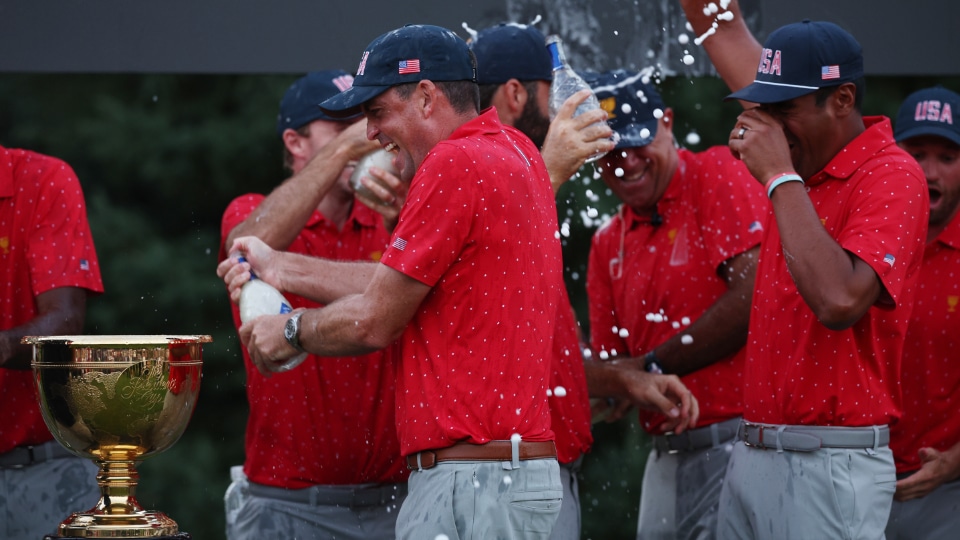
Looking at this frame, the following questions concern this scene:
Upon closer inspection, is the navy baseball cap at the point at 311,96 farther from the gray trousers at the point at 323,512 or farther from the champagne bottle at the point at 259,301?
the gray trousers at the point at 323,512

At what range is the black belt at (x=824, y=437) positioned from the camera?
11.9ft

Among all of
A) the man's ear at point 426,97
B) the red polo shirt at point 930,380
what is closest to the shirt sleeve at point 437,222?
the man's ear at point 426,97

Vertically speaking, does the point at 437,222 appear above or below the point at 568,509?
above

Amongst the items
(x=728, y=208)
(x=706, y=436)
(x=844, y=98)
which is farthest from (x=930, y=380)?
(x=844, y=98)

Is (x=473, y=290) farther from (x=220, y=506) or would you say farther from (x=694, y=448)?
(x=220, y=506)

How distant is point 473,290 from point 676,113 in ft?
20.4

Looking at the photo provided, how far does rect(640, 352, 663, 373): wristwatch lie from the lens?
4801mm

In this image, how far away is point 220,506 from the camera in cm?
891

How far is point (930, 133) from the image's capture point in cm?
489

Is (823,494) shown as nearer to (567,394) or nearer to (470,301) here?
(567,394)

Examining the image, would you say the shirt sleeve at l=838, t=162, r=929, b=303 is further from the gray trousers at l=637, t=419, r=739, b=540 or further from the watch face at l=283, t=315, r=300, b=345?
the watch face at l=283, t=315, r=300, b=345

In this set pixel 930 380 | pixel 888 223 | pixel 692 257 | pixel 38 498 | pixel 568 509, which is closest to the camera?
pixel 888 223

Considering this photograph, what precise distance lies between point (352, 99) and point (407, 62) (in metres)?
0.17

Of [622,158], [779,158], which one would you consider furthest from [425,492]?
[622,158]
